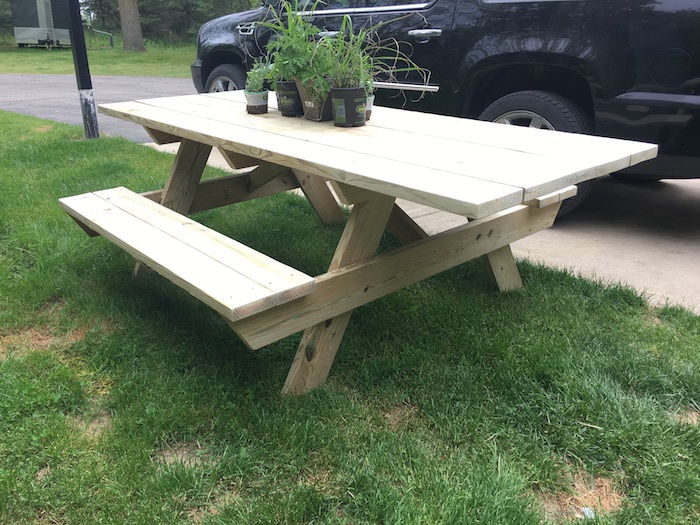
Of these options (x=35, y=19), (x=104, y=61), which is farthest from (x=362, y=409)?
(x=104, y=61)

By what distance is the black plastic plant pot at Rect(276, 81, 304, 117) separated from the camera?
2.83 metres

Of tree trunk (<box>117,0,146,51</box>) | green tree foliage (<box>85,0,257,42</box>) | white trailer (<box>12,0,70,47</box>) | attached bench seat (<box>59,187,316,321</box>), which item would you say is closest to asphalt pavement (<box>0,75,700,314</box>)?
attached bench seat (<box>59,187,316,321</box>)

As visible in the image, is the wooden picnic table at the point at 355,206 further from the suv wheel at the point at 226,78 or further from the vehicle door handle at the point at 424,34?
the suv wheel at the point at 226,78

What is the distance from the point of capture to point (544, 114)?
3756mm

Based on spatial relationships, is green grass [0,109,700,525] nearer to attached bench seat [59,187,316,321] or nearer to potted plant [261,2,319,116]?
attached bench seat [59,187,316,321]

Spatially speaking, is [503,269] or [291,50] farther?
[503,269]

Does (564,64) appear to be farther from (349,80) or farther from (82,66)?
(82,66)

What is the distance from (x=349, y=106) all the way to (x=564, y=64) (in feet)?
5.44

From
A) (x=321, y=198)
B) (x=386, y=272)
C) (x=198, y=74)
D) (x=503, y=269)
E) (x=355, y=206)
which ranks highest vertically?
(x=198, y=74)

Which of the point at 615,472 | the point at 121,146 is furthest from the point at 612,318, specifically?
the point at 121,146

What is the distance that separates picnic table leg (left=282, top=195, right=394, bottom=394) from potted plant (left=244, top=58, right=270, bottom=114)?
107 centimetres

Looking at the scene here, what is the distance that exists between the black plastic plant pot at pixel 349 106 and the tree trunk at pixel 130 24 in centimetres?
2332

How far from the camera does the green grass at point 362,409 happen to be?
176 centimetres

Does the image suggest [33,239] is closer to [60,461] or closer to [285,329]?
[60,461]
